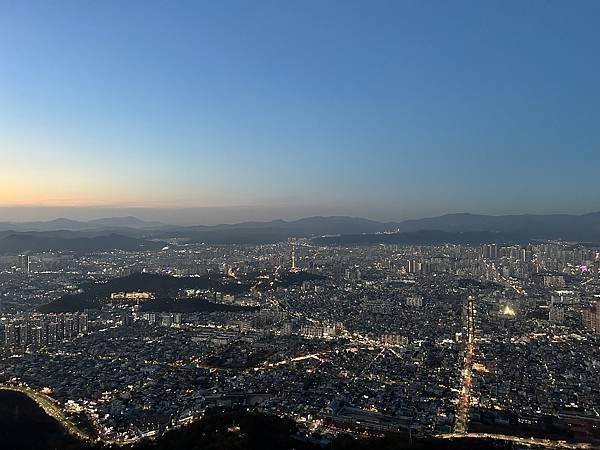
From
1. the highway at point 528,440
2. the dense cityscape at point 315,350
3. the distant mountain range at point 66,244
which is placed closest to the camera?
the highway at point 528,440

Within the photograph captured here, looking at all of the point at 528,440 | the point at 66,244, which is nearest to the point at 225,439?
the point at 528,440

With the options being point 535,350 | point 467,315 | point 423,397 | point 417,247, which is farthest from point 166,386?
point 417,247

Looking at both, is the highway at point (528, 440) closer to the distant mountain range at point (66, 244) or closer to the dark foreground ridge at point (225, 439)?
the dark foreground ridge at point (225, 439)

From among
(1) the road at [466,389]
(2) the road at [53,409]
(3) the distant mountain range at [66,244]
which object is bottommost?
(2) the road at [53,409]

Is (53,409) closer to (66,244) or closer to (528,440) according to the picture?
(528,440)

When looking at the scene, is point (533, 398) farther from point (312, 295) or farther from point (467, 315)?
point (312, 295)

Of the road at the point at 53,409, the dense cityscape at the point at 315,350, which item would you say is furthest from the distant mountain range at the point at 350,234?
the road at the point at 53,409

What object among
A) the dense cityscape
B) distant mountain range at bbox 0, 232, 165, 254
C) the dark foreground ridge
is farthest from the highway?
distant mountain range at bbox 0, 232, 165, 254
